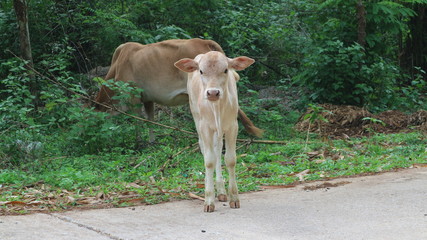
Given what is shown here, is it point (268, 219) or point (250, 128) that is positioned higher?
point (268, 219)

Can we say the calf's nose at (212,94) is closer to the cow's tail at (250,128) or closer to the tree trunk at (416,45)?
the cow's tail at (250,128)

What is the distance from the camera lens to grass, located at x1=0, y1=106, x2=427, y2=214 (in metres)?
6.20

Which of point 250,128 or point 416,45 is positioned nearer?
point 250,128

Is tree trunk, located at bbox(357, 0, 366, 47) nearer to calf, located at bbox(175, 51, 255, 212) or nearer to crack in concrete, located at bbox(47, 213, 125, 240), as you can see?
calf, located at bbox(175, 51, 255, 212)

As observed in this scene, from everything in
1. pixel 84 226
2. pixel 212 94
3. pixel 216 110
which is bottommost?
pixel 84 226

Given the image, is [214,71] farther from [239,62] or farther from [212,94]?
[239,62]

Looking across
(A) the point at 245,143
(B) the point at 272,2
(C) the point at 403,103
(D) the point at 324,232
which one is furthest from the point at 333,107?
(D) the point at 324,232

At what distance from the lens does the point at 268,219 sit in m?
4.99

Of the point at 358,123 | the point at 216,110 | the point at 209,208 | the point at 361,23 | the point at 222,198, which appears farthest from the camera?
the point at 361,23

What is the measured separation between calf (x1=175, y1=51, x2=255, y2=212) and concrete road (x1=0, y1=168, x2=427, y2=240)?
242mm

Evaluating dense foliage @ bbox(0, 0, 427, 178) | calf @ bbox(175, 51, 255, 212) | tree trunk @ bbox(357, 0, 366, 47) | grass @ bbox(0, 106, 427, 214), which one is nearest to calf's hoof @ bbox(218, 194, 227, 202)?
calf @ bbox(175, 51, 255, 212)

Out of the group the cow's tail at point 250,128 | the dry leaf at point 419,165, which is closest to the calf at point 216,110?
the cow's tail at point 250,128

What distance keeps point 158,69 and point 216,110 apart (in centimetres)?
459

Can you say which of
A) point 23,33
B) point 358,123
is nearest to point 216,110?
point 358,123
